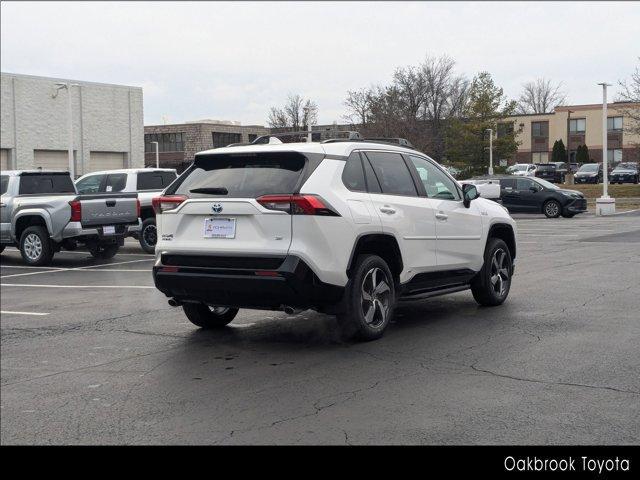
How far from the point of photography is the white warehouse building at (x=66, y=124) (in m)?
43.2

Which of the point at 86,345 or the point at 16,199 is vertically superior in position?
the point at 16,199

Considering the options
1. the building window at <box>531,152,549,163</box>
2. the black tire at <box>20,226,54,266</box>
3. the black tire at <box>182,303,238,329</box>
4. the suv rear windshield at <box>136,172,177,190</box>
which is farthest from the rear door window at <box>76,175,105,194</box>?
the building window at <box>531,152,549,163</box>

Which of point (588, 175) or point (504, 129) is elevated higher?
point (504, 129)

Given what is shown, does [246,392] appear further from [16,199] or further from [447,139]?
[447,139]

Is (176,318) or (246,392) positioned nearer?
(246,392)

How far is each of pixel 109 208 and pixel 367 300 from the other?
956cm

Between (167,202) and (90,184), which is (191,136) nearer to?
(90,184)

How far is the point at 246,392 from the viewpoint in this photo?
596 cm

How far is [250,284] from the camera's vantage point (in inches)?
280

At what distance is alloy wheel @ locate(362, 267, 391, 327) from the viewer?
300 inches

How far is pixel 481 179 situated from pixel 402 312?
24.4 m

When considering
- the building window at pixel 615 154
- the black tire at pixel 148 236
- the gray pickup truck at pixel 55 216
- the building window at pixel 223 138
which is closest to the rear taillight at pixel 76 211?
the gray pickup truck at pixel 55 216

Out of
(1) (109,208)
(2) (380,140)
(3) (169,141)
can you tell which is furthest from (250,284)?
(3) (169,141)
